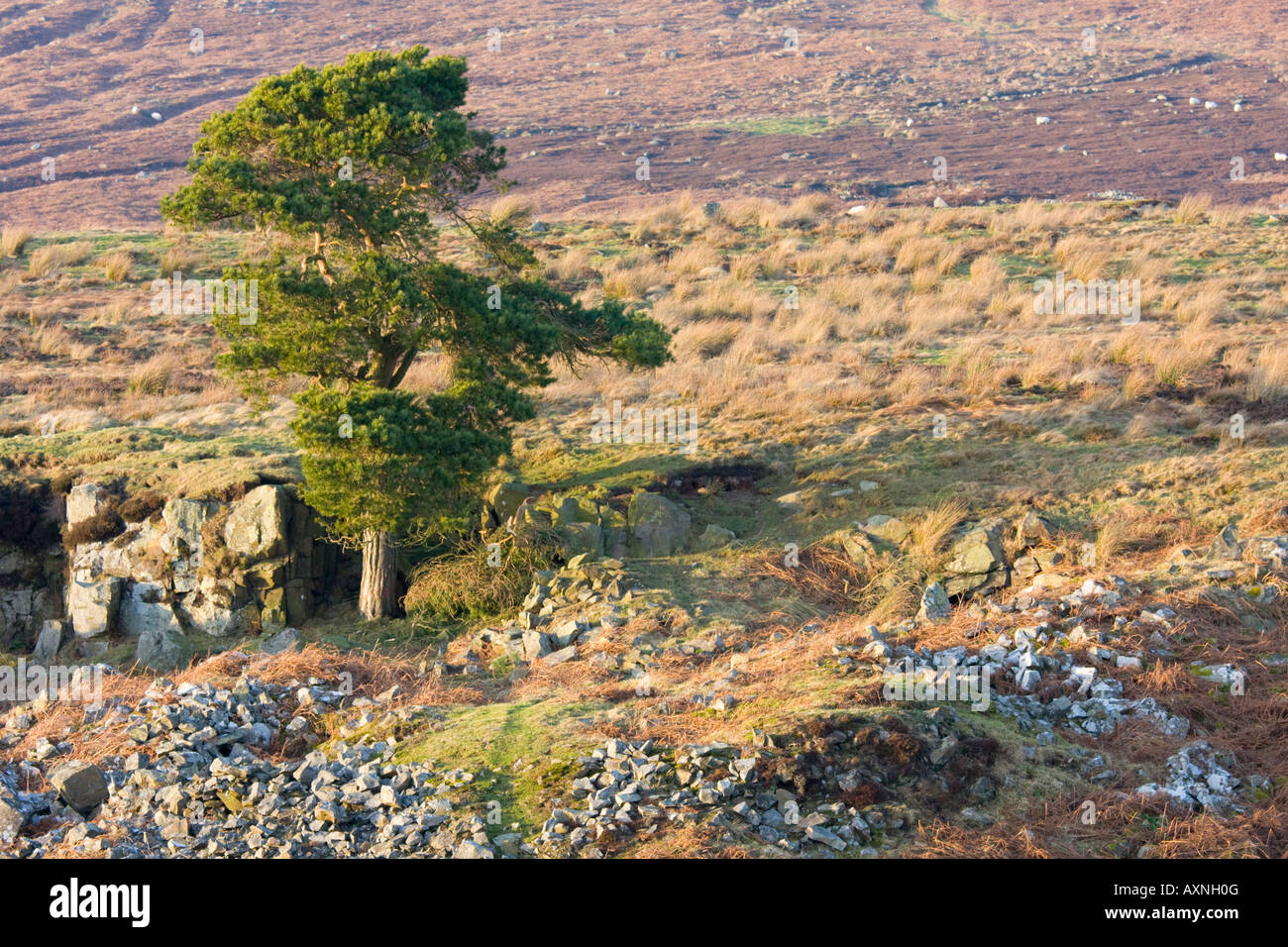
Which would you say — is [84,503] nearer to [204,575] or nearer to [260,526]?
[204,575]

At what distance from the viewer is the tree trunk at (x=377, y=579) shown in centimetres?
1232

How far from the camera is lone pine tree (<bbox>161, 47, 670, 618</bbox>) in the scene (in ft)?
34.5

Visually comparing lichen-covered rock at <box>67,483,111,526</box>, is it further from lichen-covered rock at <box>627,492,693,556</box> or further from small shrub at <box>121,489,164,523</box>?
lichen-covered rock at <box>627,492,693,556</box>

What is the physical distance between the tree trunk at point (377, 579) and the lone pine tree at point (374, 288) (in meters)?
0.27

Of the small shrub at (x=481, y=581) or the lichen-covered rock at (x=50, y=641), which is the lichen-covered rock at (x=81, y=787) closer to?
the small shrub at (x=481, y=581)

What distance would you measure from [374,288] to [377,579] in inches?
Answer: 127

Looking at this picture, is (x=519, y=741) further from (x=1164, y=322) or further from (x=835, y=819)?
(x=1164, y=322)

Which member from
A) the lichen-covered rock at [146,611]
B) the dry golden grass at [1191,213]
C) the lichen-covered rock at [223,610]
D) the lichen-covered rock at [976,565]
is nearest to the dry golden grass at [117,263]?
the lichen-covered rock at [146,611]

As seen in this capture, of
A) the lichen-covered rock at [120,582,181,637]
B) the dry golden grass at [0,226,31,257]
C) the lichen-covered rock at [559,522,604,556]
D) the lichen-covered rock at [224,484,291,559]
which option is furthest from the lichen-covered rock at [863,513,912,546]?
the dry golden grass at [0,226,31,257]

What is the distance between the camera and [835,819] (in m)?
6.58

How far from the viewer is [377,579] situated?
40.5ft

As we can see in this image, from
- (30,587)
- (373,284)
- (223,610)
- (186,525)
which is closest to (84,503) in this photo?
(30,587)

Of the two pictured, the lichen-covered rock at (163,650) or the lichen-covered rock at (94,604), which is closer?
the lichen-covered rock at (163,650)

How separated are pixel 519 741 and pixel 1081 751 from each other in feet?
12.0
